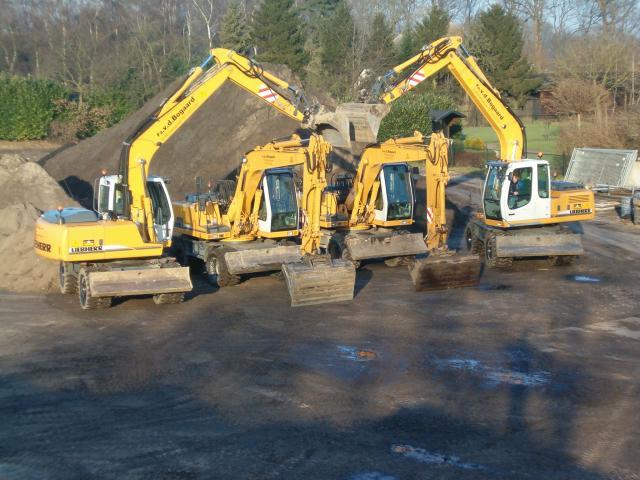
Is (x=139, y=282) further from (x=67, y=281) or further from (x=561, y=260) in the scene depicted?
(x=561, y=260)

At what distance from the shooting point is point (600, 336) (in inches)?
588

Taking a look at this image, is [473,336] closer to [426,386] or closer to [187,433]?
[426,386]

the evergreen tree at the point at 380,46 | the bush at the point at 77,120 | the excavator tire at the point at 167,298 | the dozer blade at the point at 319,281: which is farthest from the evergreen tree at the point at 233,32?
the dozer blade at the point at 319,281

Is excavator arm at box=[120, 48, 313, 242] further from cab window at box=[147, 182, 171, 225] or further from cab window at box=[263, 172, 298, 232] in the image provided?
cab window at box=[263, 172, 298, 232]

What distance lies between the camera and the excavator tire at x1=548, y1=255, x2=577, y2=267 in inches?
829

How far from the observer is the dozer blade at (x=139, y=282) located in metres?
16.5

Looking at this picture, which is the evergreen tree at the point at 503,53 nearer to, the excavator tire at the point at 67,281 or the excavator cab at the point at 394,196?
the excavator cab at the point at 394,196

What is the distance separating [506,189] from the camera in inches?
813

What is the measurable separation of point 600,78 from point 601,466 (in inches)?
1734

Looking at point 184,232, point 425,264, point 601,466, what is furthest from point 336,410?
point 184,232

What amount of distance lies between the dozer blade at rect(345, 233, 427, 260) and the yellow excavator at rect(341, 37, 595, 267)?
1749 millimetres

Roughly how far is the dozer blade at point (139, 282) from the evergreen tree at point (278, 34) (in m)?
42.2

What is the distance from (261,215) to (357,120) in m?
3.72

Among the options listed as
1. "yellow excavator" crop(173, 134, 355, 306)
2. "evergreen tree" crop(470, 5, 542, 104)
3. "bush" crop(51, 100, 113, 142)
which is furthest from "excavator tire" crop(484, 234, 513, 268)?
"evergreen tree" crop(470, 5, 542, 104)
